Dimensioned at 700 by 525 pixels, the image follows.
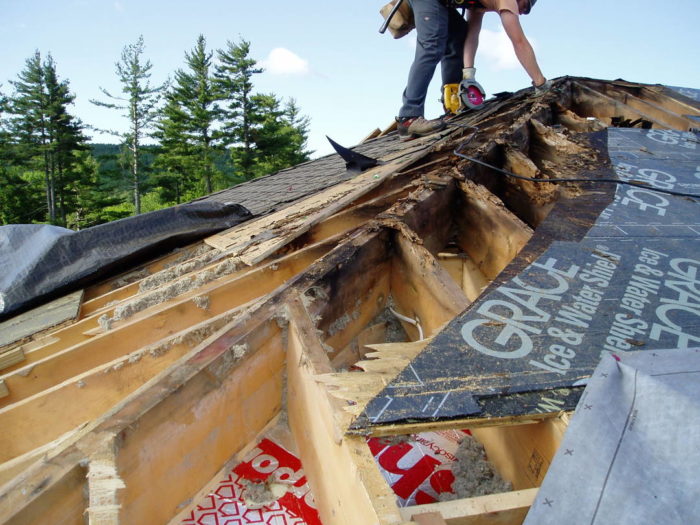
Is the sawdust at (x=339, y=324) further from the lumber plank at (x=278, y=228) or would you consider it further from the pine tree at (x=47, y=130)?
the pine tree at (x=47, y=130)

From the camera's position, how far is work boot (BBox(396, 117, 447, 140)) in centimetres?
Result: 432

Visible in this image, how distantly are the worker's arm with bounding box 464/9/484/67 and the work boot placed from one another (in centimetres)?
128

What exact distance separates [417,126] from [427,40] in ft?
2.69

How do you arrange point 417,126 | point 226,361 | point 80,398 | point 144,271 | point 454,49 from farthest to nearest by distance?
point 454,49 < point 417,126 < point 144,271 < point 80,398 < point 226,361

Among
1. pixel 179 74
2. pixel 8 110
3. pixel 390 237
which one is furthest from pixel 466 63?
pixel 8 110

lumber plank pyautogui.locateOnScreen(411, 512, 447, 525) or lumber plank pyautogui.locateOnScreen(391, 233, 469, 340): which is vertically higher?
lumber plank pyautogui.locateOnScreen(391, 233, 469, 340)

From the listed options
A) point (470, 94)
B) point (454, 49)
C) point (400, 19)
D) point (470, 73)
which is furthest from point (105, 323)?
point (454, 49)

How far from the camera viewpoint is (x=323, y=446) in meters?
1.25

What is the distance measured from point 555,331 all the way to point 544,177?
157 cm

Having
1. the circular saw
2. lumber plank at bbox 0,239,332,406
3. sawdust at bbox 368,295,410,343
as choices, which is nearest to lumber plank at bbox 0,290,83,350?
lumber plank at bbox 0,239,332,406

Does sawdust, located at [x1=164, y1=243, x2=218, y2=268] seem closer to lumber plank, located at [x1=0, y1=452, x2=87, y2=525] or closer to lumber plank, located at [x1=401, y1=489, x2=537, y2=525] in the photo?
lumber plank, located at [x1=0, y1=452, x2=87, y2=525]

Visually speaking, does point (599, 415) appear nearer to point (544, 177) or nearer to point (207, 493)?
point (207, 493)

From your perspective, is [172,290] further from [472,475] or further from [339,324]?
[472,475]

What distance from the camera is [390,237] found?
2.09 m
